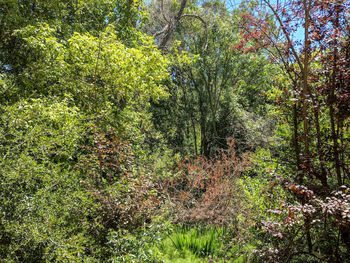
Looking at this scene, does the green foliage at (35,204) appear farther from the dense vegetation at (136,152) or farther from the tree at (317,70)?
the tree at (317,70)

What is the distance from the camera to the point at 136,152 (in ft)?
18.5

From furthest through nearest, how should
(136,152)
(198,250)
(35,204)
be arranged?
(136,152), (198,250), (35,204)

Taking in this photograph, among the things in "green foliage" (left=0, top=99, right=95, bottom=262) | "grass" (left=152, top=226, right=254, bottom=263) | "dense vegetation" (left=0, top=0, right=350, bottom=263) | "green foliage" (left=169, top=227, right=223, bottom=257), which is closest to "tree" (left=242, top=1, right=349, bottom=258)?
"dense vegetation" (left=0, top=0, right=350, bottom=263)

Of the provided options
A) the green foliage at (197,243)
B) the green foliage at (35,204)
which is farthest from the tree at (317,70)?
the green foliage at (35,204)

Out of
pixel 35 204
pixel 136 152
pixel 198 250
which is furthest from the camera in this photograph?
pixel 136 152

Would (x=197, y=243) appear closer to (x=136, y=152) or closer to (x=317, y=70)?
(x=136, y=152)

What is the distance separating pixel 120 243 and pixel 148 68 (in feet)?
12.7

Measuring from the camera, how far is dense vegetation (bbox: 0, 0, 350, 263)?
263 centimetres

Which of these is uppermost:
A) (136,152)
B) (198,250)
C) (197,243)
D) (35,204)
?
(136,152)

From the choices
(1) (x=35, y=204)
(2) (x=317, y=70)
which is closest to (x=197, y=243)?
(1) (x=35, y=204)

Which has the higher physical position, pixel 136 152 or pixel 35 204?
pixel 136 152

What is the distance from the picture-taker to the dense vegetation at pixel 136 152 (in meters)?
2.63

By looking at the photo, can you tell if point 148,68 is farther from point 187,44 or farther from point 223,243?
point 187,44

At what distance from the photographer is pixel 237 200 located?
5.43 metres
